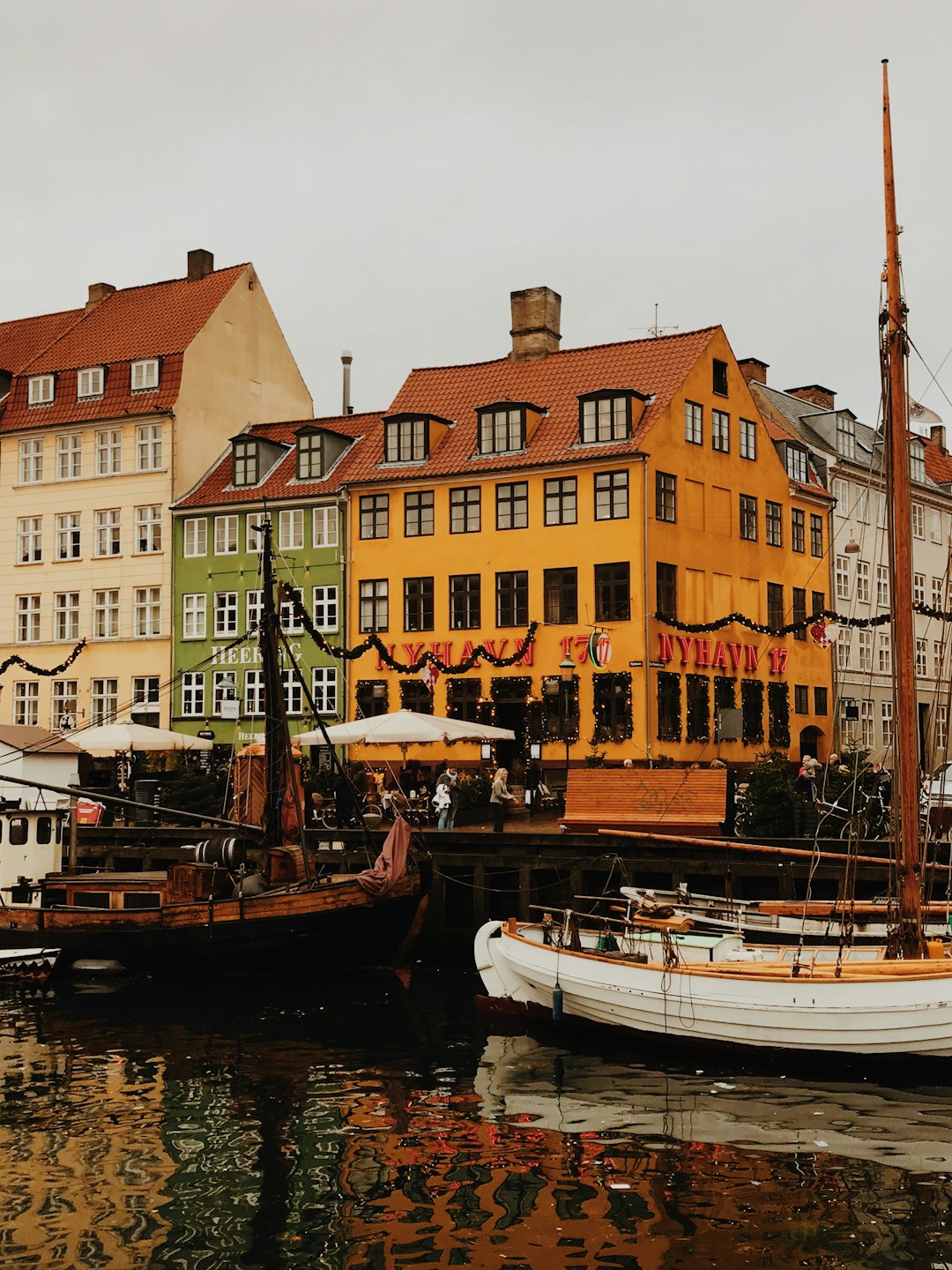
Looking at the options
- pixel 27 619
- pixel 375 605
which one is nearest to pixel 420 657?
pixel 375 605

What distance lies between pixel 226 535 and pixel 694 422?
15.6 m

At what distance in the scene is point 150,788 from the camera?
119ft

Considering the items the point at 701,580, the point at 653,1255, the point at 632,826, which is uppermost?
the point at 701,580

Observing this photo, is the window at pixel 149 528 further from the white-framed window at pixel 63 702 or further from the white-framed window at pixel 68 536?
the white-framed window at pixel 63 702

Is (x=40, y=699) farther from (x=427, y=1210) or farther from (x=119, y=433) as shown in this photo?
(x=427, y=1210)

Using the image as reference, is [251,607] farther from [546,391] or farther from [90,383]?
[546,391]

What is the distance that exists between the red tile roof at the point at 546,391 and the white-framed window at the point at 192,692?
8.37 metres

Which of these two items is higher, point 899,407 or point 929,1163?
point 899,407

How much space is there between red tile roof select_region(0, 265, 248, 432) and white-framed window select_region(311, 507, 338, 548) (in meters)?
6.91

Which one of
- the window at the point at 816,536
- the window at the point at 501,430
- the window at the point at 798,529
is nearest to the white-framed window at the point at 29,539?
the window at the point at 501,430

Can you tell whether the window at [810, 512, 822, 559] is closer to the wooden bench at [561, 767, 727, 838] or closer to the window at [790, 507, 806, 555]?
the window at [790, 507, 806, 555]

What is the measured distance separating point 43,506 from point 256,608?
10.1 m

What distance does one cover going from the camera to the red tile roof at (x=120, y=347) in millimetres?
51750

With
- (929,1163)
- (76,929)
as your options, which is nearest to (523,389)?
(76,929)
